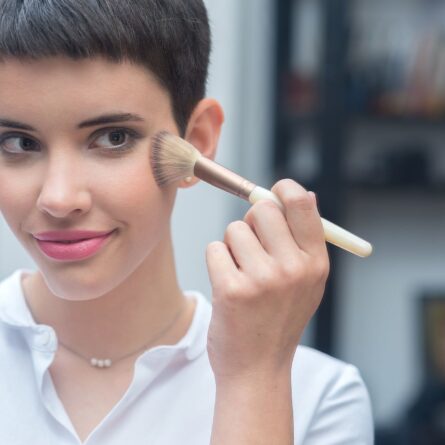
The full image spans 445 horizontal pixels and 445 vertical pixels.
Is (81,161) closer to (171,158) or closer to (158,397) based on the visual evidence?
(171,158)

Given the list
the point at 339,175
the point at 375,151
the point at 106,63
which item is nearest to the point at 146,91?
the point at 106,63

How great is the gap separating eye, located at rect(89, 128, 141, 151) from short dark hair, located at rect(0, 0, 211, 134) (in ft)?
0.20

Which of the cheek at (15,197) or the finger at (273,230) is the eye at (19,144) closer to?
the cheek at (15,197)

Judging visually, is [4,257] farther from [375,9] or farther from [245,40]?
[375,9]

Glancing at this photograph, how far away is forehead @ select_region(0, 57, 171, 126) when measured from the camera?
29.9 inches

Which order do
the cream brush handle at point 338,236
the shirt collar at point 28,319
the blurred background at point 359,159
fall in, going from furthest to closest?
the blurred background at point 359,159, the shirt collar at point 28,319, the cream brush handle at point 338,236

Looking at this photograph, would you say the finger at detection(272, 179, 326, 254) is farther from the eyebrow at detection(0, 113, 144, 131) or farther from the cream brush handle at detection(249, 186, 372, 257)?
the eyebrow at detection(0, 113, 144, 131)

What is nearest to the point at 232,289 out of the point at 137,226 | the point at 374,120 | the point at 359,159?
the point at 137,226

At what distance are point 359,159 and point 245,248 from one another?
174 centimetres

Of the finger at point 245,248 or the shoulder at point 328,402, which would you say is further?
the shoulder at point 328,402

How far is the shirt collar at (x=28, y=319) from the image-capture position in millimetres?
883

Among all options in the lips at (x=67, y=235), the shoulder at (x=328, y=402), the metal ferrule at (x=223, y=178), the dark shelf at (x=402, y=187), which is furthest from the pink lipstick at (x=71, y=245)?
the dark shelf at (x=402, y=187)

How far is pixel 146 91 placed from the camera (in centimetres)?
81

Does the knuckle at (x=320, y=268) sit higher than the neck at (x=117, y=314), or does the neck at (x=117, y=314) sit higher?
the knuckle at (x=320, y=268)
